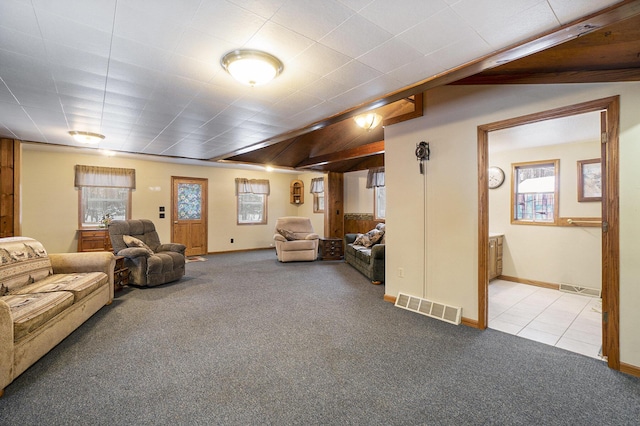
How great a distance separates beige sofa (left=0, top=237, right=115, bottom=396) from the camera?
1960 mm

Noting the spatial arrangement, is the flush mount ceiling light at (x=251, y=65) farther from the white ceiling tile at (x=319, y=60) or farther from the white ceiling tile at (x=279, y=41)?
the white ceiling tile at (x=319, y=60)

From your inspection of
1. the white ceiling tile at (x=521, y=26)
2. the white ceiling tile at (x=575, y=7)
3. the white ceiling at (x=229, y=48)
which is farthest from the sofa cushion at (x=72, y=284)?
the white ceiling tile at (x=575, y=7)

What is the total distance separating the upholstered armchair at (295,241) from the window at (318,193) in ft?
4.77

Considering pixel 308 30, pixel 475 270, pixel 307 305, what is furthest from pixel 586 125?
pixel 307 305

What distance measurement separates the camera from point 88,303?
3.00 meters

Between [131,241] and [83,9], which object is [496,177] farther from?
[131,241]

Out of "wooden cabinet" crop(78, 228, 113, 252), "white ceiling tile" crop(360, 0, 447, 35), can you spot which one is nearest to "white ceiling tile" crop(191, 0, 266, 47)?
"white ceiling tile" crop(360, 0, 447, 35)

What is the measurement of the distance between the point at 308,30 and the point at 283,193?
7.21 metres

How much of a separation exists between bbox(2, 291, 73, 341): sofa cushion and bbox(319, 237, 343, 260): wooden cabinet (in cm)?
464

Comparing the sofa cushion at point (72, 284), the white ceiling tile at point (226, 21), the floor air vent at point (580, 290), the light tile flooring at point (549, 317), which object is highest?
the white ceiling tile at point (226, 21)

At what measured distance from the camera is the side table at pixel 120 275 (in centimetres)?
405

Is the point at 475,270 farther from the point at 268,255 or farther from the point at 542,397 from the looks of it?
the point at 268,255

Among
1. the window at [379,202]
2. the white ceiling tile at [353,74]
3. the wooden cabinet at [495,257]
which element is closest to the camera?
the white ceiling tile at [353,74]

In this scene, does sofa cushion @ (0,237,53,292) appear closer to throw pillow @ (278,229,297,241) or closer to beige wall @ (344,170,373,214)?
throw pillow @ (278,229,297,241)
